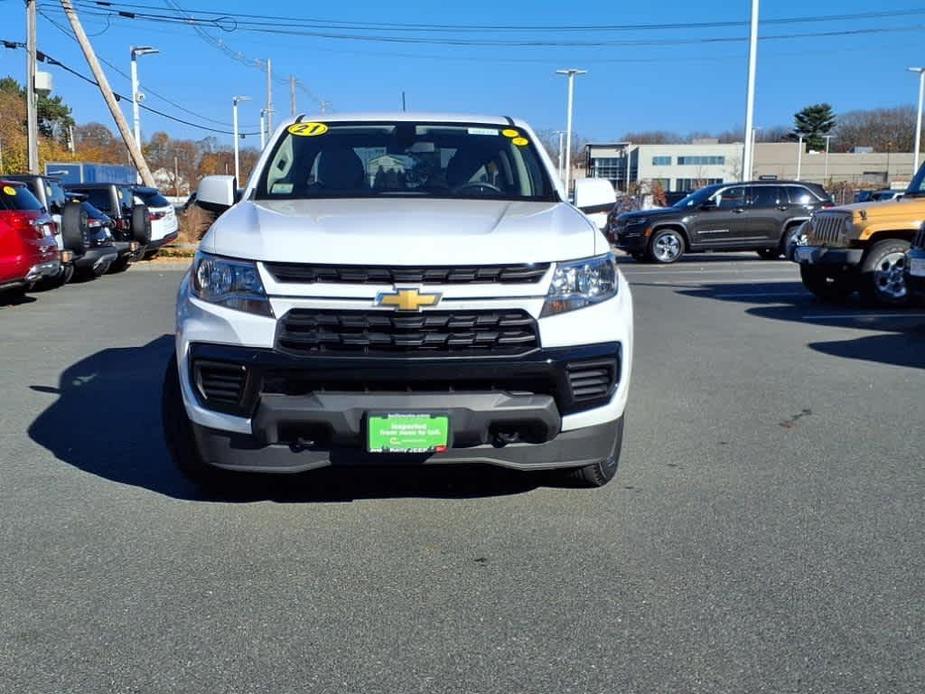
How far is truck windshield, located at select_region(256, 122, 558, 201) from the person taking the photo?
552cm

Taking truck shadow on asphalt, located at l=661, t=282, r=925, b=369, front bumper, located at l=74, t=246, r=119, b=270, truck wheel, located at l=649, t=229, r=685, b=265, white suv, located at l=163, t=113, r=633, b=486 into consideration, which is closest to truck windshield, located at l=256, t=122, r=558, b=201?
white suv, located at l=163, t=113, r=633, b=486

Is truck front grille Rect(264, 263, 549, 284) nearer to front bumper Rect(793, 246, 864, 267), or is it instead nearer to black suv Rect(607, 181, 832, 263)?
front bumper Rect(793, 246, 864, 267)

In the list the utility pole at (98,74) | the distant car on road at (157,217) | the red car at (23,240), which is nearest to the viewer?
the red car at (23,240)

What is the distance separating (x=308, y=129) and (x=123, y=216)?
1577 centimetres

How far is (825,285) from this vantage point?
539 inches

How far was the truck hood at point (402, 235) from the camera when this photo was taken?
4.00 metres

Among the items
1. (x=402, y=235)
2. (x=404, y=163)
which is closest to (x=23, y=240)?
(x=404, y=163)

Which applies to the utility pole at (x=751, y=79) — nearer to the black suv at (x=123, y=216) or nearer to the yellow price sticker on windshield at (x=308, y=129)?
the black suv at (x=123, y=216)

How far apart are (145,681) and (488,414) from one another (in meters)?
1.63

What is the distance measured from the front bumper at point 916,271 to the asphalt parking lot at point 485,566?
151 inches

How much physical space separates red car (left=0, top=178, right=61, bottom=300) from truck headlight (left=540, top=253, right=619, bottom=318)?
33.5 ft

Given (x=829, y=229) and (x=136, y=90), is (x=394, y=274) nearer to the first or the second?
(x=829, y=229)

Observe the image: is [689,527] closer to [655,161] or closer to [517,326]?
[517,326]

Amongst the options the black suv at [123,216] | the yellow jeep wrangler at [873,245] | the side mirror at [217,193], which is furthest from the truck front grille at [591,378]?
the black suv at [123,216]
